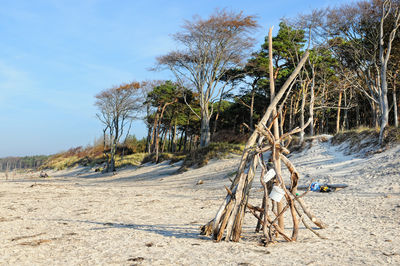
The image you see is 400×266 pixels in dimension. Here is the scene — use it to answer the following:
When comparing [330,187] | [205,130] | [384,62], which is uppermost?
[384,62]

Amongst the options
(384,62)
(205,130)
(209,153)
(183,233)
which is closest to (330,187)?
(183,233)

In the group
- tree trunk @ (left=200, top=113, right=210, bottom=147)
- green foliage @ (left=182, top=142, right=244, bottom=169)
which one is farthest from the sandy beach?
tree trunk @ (left=200, top=113, right=210, bottom=147)

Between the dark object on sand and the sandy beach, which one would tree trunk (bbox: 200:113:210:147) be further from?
the dark object on sand

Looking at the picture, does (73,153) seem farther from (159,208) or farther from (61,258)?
(61,258)

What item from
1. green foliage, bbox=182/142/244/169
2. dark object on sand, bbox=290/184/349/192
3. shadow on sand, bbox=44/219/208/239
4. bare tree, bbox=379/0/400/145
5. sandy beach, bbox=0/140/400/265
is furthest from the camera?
green foliage, bbox=182/142/244/169

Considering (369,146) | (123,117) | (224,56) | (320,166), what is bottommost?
(320,166)

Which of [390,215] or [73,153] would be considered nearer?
[390,215]

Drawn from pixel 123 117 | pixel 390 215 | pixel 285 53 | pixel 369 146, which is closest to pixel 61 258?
pixel 390 215

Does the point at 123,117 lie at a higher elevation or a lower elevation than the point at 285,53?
lower

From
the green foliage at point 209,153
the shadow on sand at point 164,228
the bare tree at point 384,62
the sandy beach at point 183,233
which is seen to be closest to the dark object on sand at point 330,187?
the sandy beach at point 183,233

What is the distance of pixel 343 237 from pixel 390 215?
191 cm

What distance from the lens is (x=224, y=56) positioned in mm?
21312

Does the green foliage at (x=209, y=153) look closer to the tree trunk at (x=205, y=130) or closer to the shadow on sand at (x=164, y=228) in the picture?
the tree trunk at (x=205, y=130)

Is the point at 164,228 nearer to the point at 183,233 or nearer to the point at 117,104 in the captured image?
the point at 183,233
